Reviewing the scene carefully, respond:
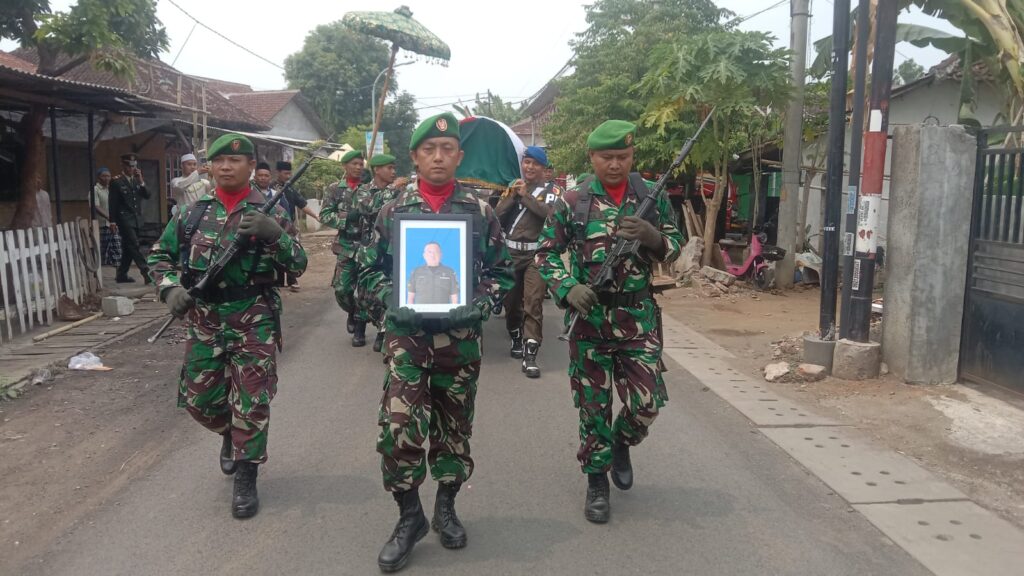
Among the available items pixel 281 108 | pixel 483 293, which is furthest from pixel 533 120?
pixel 483 293

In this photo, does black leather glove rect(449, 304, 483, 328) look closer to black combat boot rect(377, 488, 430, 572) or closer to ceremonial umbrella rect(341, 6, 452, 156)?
black combat boot rect(377, 488, 430, 572)

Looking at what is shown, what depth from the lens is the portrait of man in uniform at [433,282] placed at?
327 centimetres

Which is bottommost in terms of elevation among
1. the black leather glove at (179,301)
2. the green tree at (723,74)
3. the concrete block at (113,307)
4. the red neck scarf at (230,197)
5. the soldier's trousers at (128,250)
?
the concrete block at (113,307)

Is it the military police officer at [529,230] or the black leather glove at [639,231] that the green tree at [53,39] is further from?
the black leather glove at [639,231]

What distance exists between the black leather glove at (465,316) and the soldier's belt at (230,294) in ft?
4.31

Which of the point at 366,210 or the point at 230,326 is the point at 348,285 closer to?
the point at 366,210

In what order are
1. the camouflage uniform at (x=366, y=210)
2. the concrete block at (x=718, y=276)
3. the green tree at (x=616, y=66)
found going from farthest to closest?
the green tree at (x=616, y=66), the concrete block at (x=718, y=276), the camouflage uniform at (x=366, y=210)

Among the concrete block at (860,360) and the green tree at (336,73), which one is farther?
the green tree at (336,73)

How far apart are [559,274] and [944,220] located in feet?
13.4

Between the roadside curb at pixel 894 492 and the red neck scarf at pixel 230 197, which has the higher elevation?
the red neck scarf at pixel 230 197

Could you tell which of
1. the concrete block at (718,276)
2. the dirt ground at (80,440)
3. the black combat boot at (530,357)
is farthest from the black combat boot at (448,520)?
the concrete block at (718,276)

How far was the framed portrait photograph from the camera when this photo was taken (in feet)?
10.7

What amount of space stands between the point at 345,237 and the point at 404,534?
5007 mm

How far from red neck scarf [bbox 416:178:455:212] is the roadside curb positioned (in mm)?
2632
